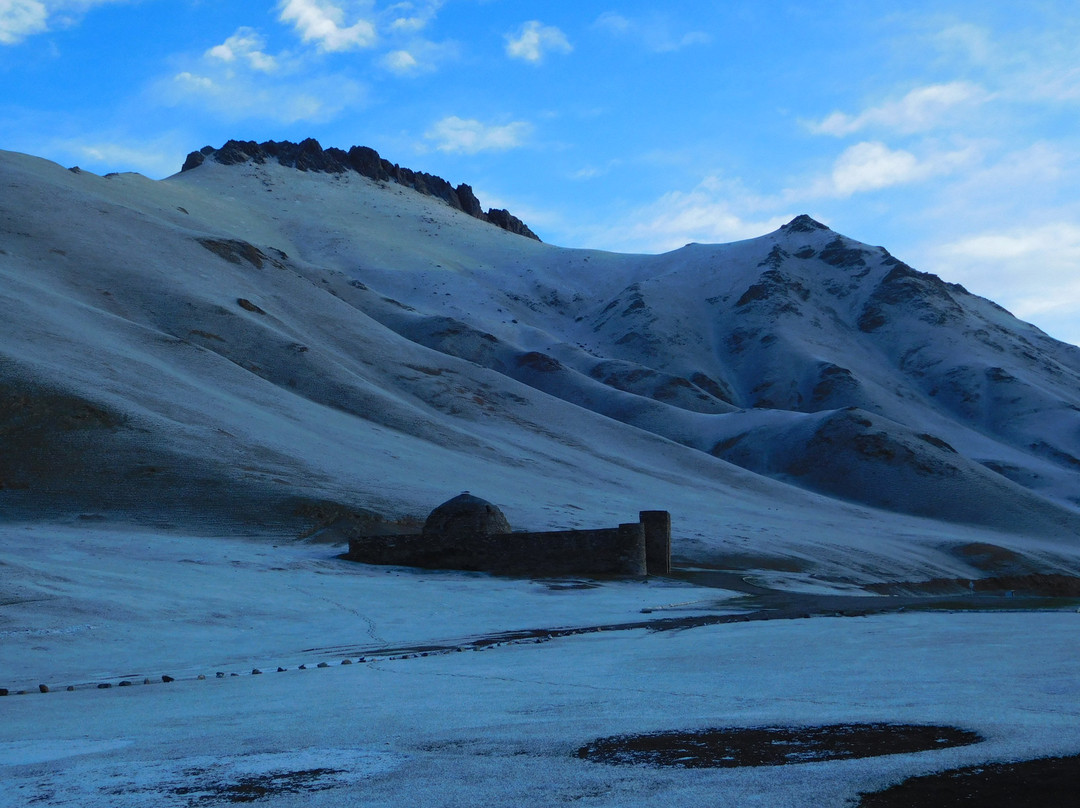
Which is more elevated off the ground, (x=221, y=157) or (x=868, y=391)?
(x=221, y=157)

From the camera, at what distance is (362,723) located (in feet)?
22.8

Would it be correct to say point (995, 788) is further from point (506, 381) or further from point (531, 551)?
point (506, 381)

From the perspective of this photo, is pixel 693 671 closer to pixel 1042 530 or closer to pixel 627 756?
pixel 627 756

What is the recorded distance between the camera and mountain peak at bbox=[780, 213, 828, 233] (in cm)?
13612

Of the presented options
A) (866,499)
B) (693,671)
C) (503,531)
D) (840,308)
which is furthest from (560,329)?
(693,671)

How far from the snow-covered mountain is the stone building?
7.09 m

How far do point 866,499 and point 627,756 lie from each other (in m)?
75.8

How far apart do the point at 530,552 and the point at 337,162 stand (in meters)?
144

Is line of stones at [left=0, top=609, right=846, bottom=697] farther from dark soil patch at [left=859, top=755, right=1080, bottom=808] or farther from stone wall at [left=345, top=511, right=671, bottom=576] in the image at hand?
stone wall at [left=345, top=511, right=671, bottom=576]

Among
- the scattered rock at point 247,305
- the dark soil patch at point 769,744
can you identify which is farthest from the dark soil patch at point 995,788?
the scattered rock at point 247,305

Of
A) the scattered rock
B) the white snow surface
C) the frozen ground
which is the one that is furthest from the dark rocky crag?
the frozen ground

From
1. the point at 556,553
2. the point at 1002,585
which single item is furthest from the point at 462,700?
the point at 1002,585

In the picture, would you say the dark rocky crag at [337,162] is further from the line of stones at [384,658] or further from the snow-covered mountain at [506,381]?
the line of stones at [384,658]

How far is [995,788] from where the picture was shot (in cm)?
422
